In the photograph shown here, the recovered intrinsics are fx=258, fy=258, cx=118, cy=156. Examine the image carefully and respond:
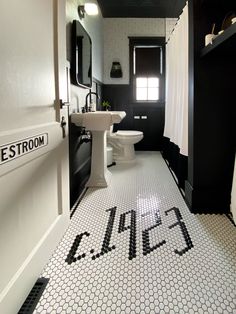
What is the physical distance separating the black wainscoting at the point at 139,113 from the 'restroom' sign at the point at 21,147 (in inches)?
153

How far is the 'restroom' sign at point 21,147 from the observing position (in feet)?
3.28

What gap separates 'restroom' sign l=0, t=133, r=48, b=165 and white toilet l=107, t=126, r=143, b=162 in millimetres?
2853

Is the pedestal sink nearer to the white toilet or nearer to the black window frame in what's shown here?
the white toilet

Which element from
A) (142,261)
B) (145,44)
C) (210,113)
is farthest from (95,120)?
(145,44)

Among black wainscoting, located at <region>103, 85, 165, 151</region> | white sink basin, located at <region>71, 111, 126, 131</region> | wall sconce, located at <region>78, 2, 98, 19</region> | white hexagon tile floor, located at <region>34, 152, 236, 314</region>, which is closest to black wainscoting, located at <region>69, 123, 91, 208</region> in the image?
white sink basin, located at <region>71, 111, 126, 131</region>

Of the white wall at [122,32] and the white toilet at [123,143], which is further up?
the white wall at [122,32]

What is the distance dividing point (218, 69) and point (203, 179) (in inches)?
36.6

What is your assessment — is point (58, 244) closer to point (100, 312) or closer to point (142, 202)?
point (100, 312)

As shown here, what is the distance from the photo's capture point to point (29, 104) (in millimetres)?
1261

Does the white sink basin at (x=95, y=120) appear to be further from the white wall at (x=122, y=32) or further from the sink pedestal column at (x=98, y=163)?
the white wall at (x=122, y=32)

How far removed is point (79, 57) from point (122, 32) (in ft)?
8.97

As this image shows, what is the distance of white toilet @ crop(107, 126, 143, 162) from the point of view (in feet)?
14.0

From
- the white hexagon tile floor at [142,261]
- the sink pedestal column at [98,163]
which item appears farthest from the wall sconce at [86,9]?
the white hexagon tile floor at [142,261]

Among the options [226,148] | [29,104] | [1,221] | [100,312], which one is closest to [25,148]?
[29,104]
